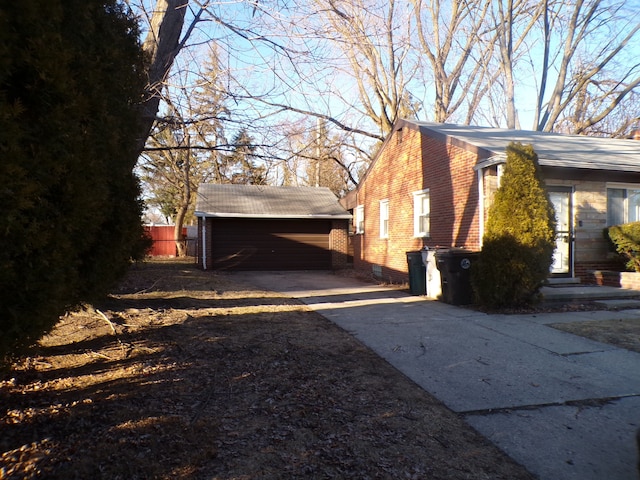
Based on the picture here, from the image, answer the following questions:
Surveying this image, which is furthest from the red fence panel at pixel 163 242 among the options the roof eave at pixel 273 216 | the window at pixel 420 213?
the window at pixel 420 213

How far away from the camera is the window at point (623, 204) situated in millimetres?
10430

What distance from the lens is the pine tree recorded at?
8.04 metres

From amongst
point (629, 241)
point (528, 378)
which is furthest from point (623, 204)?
point (528, 378)

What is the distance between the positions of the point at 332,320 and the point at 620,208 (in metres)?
7.94

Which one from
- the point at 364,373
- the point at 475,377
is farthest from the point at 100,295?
the point at 475,377

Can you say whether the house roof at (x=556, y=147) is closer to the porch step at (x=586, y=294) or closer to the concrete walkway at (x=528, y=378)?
the porch step at (x=586, y=294)

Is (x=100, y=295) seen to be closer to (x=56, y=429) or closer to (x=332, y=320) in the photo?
(x=56, y=429)

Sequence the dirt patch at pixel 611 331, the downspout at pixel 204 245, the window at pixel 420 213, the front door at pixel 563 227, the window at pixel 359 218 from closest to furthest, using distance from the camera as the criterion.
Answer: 1. the dirt patch at pixel 611 331
2. the front door at pixel 563 227
3. the window at pixel 420 213
4. the window at pixel 359 218
5. the downspout at pixel 204 245

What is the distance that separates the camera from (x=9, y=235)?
102 inches

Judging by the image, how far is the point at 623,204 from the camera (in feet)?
→ 34.5

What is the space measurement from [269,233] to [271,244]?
49cm

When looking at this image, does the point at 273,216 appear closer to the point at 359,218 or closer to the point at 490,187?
the point at 359,218

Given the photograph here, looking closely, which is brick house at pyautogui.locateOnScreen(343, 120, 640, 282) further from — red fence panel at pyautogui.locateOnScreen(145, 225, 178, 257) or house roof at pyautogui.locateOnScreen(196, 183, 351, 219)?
red fence panel at pyautogui.locateOnScreen(145, 225, 178, 257)

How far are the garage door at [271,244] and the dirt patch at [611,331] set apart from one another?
13.2m
